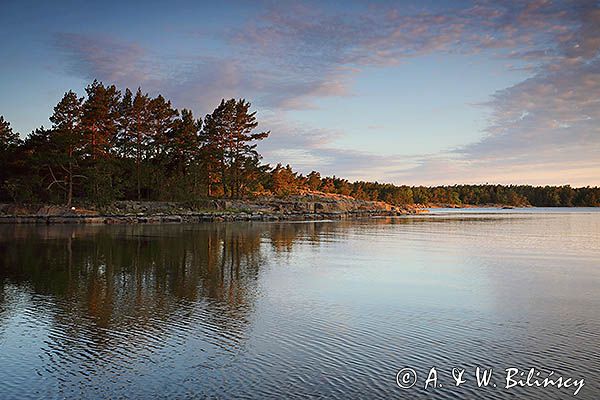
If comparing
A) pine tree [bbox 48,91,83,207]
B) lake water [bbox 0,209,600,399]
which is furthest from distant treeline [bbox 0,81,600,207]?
lake water [bbox 0,209,600,399]

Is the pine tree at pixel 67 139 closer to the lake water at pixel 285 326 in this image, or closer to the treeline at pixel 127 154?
the treeline at pixel 127 154

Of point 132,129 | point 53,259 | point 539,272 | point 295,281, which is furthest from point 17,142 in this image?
point 539,272

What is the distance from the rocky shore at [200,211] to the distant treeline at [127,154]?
1.52 meters

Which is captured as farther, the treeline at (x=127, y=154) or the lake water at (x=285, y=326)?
the treeline at (x=127, y=154)

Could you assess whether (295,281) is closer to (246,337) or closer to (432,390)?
(246,337)

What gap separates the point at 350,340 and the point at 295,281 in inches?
310

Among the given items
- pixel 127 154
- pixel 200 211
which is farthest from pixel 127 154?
pixel 200 211

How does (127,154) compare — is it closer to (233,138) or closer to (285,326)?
(233,138)

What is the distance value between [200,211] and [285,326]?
190ft

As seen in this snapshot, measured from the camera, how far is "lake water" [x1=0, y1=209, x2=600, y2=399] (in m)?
8.46

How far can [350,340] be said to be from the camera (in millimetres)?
11055

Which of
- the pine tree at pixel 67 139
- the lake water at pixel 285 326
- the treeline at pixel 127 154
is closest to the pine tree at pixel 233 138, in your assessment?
the treeline at pixel 127 154

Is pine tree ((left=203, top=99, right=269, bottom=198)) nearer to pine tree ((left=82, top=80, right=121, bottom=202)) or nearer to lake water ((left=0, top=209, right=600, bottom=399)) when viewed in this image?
pine tree ((left=82, top=80, right=121, bottom=202))

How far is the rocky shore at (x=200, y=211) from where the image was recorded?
5556 cm
